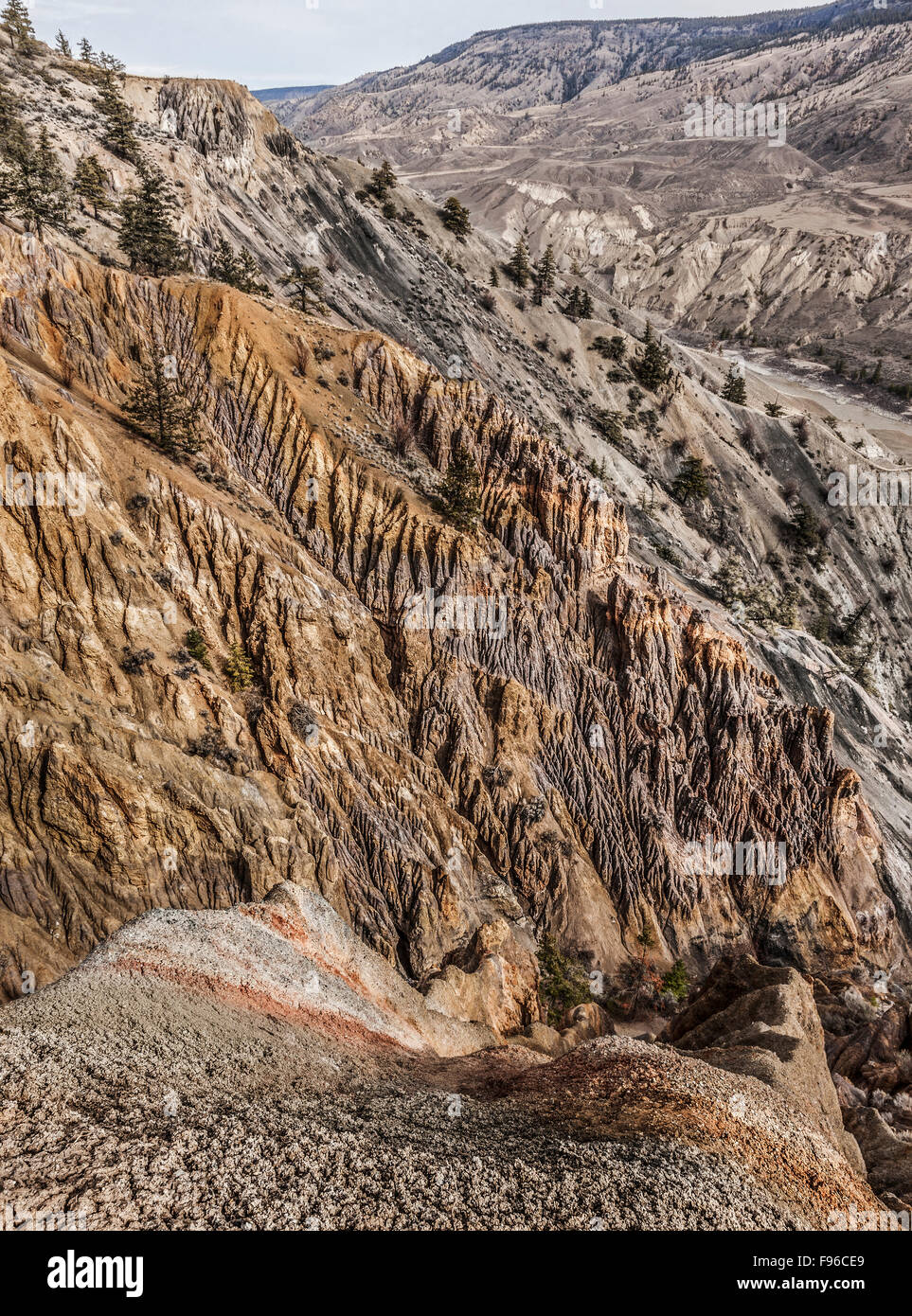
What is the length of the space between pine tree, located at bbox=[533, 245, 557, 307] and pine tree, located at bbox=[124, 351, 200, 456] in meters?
61.8

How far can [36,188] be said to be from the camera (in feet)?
96.4

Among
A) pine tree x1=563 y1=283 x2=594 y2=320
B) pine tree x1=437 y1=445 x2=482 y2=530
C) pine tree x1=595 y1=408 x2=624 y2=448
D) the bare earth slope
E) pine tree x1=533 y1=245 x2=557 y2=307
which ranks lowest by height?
the bare earth slope

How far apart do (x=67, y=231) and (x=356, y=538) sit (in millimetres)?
21493

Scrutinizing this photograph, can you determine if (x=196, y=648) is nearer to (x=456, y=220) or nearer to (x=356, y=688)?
(x=356, y=688)

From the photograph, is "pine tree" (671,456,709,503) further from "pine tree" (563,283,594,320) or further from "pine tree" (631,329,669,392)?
"pine tree" (563,283,594,320)

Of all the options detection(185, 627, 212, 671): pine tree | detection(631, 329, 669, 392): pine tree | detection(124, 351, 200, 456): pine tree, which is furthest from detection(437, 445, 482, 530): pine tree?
detection(631, 329, 669, 392): pine tree

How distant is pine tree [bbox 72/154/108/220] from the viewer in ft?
121

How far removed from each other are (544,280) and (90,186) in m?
57.1

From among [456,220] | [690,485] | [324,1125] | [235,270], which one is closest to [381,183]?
[456,220]

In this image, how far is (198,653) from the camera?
23.4m

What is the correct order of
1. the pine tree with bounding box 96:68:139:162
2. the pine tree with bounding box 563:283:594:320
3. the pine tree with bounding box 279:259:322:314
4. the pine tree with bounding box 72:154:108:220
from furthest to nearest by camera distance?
the pine tree with bounding box 563:283:594:320 < the pine tree with bounding box 96:68:139:162 < the pine tree with bounding box 279:259:322:314 < the pine tree with bounding box 72:154:108:220

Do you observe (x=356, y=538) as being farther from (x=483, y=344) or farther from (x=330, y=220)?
(x=330, y=220)

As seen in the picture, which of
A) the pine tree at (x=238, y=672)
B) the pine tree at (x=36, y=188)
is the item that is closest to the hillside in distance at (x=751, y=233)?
the pine tree at (x=36, y=188)

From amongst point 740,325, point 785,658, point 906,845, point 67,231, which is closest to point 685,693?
point 785,658
